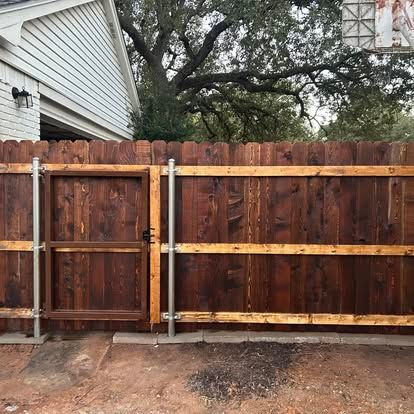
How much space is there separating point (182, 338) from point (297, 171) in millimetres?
1708

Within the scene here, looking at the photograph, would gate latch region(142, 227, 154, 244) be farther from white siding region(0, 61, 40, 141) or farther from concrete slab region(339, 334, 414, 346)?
white siding region(0, 61, 40, 141)

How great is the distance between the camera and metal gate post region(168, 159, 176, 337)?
11.5 feet

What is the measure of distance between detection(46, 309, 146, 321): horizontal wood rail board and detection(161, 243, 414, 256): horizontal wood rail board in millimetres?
605

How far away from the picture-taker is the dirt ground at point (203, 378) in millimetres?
2652

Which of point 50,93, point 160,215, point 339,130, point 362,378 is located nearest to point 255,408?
point 362,378

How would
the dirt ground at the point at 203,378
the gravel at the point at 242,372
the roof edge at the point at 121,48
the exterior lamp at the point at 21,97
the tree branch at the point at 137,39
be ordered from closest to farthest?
the dirt ground at the point at 203,378
the gravel at the point at 242,372
the exterior lamp at the point at 21,97
the roof edge at the point at 121,48
the tree branch at the point at 137,39

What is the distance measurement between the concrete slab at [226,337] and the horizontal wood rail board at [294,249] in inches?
27.5

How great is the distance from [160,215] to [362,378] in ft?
6.45

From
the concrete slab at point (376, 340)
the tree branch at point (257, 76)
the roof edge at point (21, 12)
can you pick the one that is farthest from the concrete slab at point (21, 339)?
the tree branch at point (257, 76)

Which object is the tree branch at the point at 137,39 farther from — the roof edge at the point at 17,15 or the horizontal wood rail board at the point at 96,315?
the horizontal wood rail board at the point at 96,315

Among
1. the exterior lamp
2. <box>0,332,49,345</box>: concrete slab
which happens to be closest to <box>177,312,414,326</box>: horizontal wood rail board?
<box>0,332,49,345</box>: concrete slab

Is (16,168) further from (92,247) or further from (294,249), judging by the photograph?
(294,249)

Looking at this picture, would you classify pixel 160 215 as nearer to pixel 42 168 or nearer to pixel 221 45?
pixel 42 168

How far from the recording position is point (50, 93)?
20.6 feet
